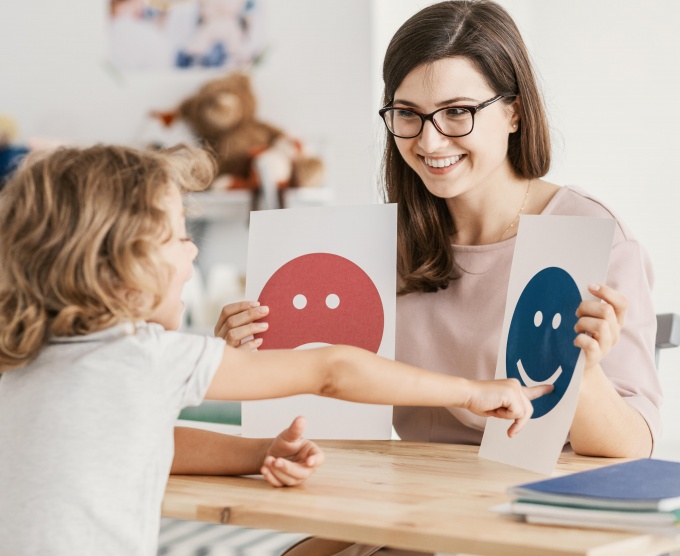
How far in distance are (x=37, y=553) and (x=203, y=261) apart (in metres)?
3.30

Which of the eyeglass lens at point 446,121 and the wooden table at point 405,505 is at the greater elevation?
the eyeglass lens at point 446,121

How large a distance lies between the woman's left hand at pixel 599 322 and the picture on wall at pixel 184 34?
3247 mm

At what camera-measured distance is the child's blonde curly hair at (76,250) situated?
905mm

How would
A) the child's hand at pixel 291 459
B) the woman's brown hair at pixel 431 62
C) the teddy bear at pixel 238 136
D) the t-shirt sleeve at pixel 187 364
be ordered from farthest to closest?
the teddy bear at pixel 238 136
the woman's brown hair at pixel 431 62
the child's hand at pixel 291 459
the t-shirt sleeve at pixel 187 364

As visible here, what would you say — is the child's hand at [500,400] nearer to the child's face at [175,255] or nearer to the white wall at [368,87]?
the child's face at [175,255]

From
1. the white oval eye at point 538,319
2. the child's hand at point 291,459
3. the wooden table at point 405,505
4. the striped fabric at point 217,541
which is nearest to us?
the wooden table at point 405,505

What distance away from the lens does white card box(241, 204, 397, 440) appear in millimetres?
1283

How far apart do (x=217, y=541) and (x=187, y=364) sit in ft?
4.62

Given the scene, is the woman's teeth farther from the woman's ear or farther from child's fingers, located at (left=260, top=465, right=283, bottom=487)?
child's fingers, located at (left=260, top=465, right=283, bottom=487)

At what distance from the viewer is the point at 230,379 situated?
92 cm

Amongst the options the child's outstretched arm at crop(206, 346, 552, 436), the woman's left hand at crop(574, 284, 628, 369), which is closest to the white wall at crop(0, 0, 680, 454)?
the woman's left hand at crop(574, 284, 628, 369)

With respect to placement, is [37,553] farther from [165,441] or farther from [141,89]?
[141,89]

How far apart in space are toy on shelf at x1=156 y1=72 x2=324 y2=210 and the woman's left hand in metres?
3.00

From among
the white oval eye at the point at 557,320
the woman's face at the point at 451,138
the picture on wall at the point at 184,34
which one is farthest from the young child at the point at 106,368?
the picture on wall at the point at 184,34
